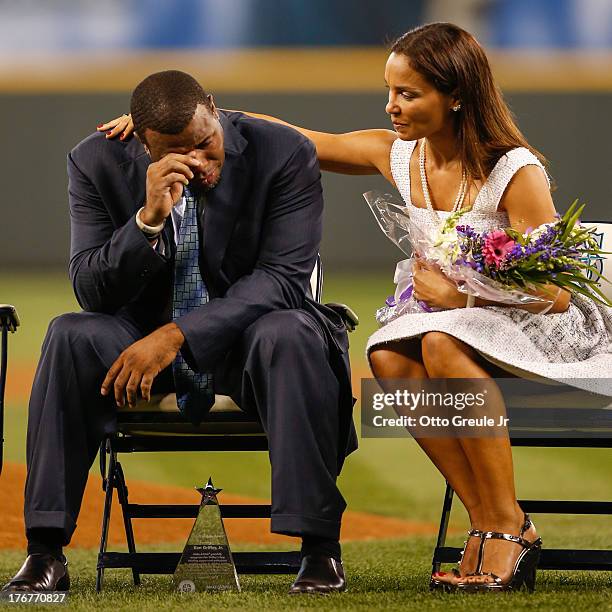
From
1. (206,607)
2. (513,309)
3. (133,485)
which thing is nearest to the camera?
(206,607)

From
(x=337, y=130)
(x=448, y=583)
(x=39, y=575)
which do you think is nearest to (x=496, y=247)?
(x=448, y=583)

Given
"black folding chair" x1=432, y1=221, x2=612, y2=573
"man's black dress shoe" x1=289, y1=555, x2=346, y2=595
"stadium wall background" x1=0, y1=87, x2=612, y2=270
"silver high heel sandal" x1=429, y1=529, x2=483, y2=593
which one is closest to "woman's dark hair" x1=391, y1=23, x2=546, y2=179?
"black folding chair" x1=432, y1=221, x2=612, y2=573

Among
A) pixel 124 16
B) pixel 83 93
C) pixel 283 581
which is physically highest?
pixel 124 16

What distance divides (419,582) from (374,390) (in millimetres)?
510

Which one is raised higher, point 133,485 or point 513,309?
point 513,309

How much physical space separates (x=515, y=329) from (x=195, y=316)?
74 centimetres

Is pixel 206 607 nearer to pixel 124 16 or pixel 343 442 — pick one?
pixel 343 442

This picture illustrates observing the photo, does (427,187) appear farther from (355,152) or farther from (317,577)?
(317,577)

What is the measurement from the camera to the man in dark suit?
2.70 meters

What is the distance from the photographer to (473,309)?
287 centimetres

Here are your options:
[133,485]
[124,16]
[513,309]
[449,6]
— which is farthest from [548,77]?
[513,309]

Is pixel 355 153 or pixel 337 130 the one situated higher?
pixel 337 130

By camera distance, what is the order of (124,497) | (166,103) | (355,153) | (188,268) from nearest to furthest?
(166,103) < (188,268) < (124,497) < (355,153)

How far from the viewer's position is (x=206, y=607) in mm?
2512
